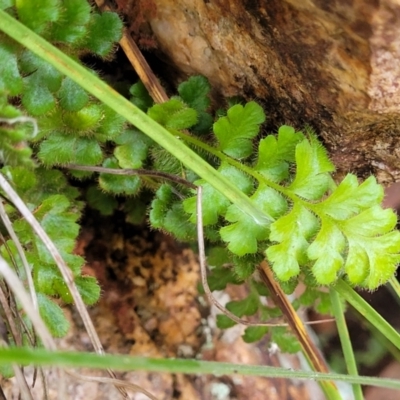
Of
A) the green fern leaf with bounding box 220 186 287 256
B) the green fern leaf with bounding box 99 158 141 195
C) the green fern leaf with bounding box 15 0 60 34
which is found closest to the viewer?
the green fern leaf with bounding box 15 0 60 34

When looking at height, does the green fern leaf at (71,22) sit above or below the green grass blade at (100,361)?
above

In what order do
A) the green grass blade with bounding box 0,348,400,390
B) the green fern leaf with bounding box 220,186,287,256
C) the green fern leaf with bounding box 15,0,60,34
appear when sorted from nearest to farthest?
the green grass blade with bounding box 0,348,400,390, the green fern leaf with bounding box 15,0,60,34, the green fern leaf with bounding box 220,186,287,256

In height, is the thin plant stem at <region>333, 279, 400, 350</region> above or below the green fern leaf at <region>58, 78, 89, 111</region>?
below

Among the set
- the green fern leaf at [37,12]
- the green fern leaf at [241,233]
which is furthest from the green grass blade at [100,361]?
the green fern leaf at [37,12]

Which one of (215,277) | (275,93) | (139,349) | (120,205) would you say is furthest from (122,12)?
(139,349)

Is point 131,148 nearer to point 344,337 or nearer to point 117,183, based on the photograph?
point 117,183

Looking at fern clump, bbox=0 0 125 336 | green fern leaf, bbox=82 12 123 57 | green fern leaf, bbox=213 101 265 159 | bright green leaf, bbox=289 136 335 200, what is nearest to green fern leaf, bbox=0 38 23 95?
fern clump, bbox=0 0 125 336

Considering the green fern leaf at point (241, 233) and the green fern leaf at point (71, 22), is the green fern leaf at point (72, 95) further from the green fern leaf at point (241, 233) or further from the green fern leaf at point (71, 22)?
the green fern leaf at point (241, 233)

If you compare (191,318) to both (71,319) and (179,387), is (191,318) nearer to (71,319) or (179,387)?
(179,387)

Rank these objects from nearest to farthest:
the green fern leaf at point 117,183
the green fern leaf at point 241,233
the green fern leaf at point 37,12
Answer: the green fern leaf at point 37,12
the green fern leaf at point 241,233
the green fern leaf at point 117,183

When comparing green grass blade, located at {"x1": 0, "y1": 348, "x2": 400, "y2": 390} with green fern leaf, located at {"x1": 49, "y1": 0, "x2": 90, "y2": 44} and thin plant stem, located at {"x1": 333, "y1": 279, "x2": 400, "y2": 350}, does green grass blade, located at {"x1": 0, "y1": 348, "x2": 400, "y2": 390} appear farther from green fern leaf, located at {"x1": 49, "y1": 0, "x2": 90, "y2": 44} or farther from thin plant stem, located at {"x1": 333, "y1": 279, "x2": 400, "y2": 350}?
green fern leaf, located at {"x1": 49, "y1": 0, "x2": 90, "y2": 44}

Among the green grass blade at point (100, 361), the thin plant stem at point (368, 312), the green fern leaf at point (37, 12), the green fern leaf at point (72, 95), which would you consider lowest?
the thin plant stem at point (368, 312)

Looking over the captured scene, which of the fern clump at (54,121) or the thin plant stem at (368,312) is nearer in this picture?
the fern clump at (54,121)
